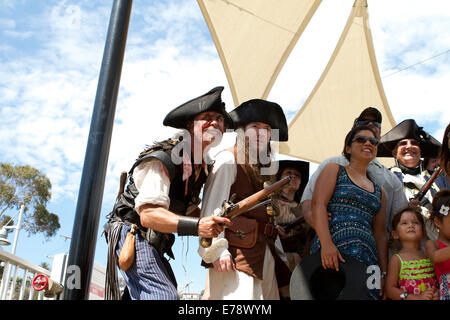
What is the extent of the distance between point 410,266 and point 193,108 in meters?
1.67

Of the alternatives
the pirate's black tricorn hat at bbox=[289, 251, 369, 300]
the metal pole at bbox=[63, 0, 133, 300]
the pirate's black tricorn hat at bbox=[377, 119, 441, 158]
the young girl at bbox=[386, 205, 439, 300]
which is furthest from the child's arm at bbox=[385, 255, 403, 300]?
the metal pole at bbox=[63, 0, 133, 300]

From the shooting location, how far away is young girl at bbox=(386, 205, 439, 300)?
2758 millimetres

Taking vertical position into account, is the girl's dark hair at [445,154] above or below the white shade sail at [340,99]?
below

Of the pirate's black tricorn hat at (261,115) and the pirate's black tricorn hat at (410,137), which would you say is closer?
the pirate's black tricorn hat at (261,115)

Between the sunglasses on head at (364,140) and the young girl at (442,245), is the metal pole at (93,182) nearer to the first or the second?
the sunglasses on head at (364,140)

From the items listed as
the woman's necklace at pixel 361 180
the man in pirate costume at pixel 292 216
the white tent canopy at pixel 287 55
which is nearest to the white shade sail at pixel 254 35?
the white tent canopy at pixel 287 55

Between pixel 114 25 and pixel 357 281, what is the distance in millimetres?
1967

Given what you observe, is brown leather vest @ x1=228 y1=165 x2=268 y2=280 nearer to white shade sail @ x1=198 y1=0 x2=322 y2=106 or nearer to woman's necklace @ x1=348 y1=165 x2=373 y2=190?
woman's necklace @ x1=348 y1=165 x2=373 y2=190

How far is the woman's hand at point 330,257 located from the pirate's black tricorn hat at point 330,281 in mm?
29

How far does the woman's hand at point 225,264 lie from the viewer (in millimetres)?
2521

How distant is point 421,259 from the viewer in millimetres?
2869

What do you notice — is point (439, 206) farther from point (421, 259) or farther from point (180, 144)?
point (180, 144)

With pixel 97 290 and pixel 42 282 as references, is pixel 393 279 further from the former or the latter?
pixel 97 290

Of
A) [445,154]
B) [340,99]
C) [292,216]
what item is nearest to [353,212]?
[445,154]
